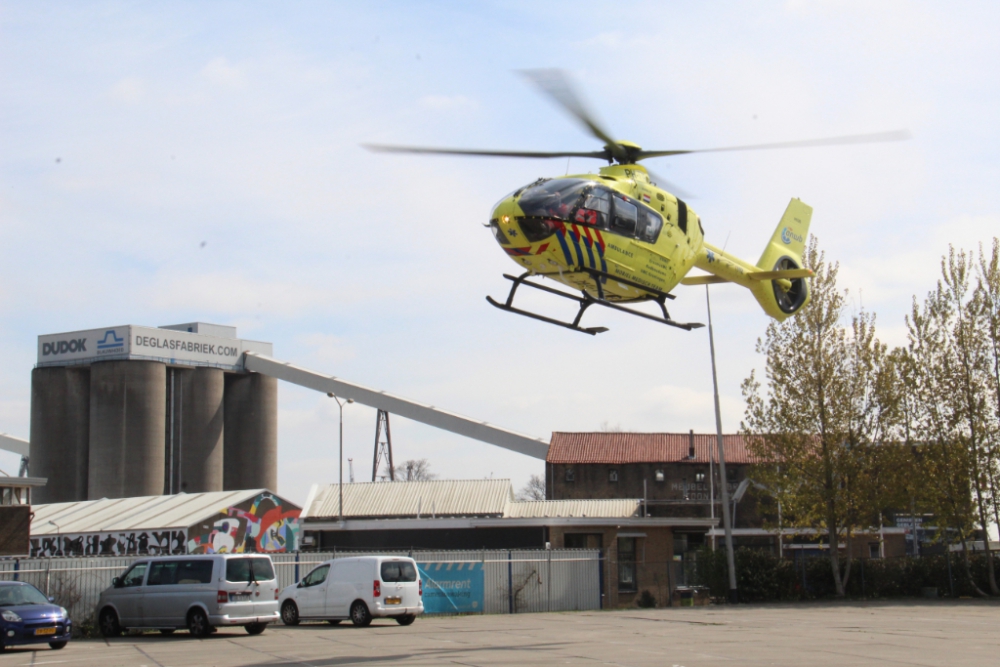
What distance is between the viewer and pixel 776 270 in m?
25.4

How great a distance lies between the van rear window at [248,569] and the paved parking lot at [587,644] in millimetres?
1261

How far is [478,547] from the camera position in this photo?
42.7 m

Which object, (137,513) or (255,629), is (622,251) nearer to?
(255,629)

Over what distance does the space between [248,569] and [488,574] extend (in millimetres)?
11705

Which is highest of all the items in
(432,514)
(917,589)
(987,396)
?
(987,396)

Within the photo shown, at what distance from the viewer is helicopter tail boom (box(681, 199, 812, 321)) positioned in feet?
78.1

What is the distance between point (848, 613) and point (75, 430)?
60884 mm

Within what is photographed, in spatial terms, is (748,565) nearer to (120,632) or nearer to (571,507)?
(571,507)

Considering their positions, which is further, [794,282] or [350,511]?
[350,511]

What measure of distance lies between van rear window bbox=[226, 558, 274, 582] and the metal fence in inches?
179

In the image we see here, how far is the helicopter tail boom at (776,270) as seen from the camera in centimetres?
2381

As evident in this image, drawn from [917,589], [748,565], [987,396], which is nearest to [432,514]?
[748,565]

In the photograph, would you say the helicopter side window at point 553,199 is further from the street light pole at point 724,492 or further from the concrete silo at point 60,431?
the concrete silo at point 60,431

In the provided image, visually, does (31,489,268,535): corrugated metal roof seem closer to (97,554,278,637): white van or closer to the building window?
the building window
